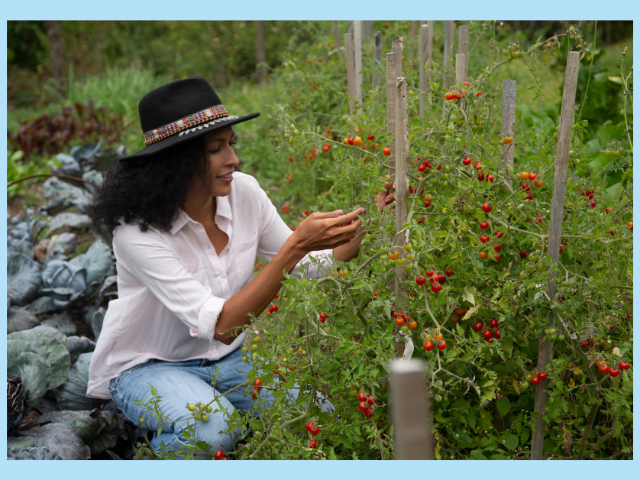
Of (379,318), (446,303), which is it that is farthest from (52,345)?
(446,303)

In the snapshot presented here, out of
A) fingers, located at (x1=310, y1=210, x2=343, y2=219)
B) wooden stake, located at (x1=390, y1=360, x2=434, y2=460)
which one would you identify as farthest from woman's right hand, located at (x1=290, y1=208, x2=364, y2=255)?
wooden stake, located at (x1=390, y1=360, x2=434, y2=460)

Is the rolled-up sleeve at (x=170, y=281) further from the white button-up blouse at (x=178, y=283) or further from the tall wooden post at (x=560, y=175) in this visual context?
the tall wooden post at (x=560, y=175)

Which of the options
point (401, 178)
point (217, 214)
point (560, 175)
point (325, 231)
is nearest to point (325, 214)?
point (325, 231)

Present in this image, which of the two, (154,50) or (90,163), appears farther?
(154,50)

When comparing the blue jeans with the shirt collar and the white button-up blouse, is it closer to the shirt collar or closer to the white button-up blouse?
the white button-up blouse

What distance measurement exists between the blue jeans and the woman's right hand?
428 mm

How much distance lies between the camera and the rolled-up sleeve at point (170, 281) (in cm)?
177

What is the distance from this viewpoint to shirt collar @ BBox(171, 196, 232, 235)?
1.92 metres

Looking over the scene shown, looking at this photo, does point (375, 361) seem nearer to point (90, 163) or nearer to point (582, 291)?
point (582, 291)

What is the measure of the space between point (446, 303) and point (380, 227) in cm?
27

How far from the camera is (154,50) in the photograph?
39.8 ft

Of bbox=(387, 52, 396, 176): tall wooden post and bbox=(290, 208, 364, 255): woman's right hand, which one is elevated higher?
bbox=(387, 52, 396, 176): tall wooden post

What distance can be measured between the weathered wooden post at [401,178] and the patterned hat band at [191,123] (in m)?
0.68

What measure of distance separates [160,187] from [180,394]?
67 centimetres
